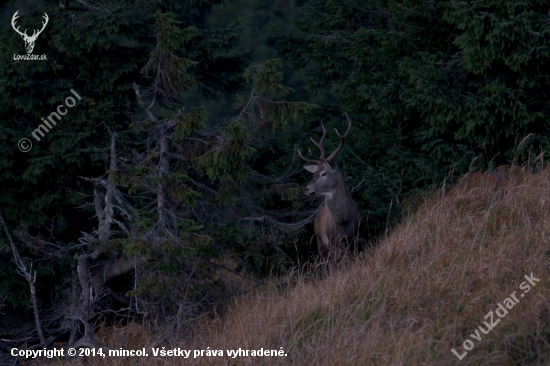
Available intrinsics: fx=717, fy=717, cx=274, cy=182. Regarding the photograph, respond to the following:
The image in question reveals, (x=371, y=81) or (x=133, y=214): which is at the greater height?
(x=371, y=81)

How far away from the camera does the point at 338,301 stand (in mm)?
6605

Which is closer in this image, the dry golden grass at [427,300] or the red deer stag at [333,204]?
the dry golden grass at [427,300]

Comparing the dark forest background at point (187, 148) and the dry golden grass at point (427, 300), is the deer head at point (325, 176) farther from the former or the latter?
the dry golden grass at point (427, 300)

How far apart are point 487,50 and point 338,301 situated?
3888 millimetres

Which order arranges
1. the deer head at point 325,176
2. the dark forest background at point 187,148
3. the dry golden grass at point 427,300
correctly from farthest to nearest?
1. the deer head at point 325,176
2. the dark forest background at point 187,148
3. the dry golden grass at point 427,300

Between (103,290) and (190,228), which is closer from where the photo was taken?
(190,228)

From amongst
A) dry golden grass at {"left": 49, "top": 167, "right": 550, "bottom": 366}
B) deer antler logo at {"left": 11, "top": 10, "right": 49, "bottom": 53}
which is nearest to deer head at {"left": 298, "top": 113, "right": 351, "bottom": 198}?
Answer: dry golden grass at {"left": 49, "top": 167, "right": 550, "bottom": 366}

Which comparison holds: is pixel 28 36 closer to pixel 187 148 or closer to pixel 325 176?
pixel 187 148

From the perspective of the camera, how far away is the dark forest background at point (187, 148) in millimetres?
8070

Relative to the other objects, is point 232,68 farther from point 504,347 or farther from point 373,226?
point 504,347

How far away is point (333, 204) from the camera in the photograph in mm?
9102

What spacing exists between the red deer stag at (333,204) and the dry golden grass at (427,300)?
776mm

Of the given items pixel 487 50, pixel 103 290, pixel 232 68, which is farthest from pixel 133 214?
pixel 487 50

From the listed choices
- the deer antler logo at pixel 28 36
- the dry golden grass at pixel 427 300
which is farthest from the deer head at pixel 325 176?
the deer antler logo at pixel 28 36
